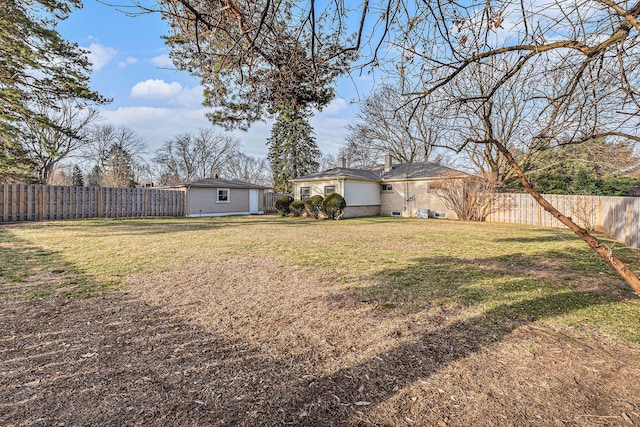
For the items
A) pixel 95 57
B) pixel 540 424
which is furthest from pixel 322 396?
pixel 95 57

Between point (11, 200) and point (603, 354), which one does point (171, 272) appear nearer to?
point (603, 354)

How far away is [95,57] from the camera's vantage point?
1069 cm

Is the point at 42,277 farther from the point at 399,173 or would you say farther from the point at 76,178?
the point at 76,178

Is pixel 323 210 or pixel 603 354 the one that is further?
pixel 323 210

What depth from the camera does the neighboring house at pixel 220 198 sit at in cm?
1889

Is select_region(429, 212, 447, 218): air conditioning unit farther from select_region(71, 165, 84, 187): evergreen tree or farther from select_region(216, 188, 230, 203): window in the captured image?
select_region(71, 165, 84, 187): evergreen tree

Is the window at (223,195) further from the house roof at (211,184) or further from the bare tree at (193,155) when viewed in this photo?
the bare tree at (193,155)

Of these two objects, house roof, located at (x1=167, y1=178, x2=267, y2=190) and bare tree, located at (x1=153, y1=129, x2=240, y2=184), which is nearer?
house roof, located at (x1=167, y1=178, x2=267, y2=190)

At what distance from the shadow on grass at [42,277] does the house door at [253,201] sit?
51.2 feet

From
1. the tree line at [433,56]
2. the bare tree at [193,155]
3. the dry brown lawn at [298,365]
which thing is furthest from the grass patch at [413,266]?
the bare tree at [193,155]

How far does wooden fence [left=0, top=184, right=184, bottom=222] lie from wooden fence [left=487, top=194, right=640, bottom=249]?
1912 centimetres

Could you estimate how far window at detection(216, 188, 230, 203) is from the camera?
2009 cm

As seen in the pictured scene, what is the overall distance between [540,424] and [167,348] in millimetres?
2766

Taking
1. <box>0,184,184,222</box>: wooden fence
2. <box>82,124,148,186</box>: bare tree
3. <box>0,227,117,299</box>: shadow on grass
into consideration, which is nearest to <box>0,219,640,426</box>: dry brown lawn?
<box>0,227,117,299</box>: shadow on grass
